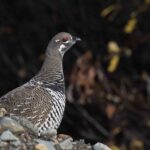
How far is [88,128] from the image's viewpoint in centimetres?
1205

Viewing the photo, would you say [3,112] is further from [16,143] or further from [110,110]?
[110,110]

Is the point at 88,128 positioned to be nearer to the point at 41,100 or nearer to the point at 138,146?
the point at 138,146

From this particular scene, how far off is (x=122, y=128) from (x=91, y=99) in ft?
1.61

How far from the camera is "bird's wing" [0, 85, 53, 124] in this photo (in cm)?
687

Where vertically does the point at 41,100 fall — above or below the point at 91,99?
above

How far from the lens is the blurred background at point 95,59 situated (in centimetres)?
1123

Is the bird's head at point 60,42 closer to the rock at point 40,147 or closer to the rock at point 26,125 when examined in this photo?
the rock at point 26,125

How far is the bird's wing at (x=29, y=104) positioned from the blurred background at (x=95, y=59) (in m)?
3.77

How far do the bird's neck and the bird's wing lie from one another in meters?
0.33

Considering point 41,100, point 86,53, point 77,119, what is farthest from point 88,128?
point 41,100

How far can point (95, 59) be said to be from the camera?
11953mm

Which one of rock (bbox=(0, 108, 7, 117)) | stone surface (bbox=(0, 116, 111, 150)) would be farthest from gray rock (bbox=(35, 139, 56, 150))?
rock (bbox=(0, 108, 7, 117))

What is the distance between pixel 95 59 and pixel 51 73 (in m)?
4.43

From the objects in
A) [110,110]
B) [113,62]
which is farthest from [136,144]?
[113,62]
